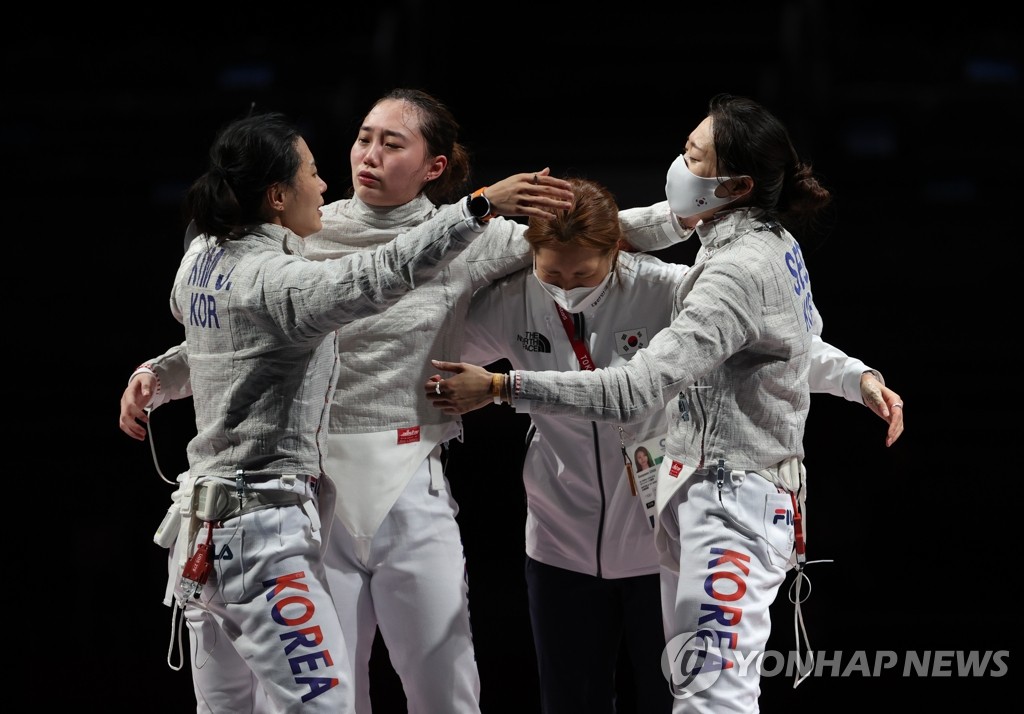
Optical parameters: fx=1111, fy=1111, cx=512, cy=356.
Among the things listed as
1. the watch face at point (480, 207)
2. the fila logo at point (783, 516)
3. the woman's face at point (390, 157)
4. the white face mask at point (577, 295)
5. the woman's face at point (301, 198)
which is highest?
the woman's face at point (390, 157)

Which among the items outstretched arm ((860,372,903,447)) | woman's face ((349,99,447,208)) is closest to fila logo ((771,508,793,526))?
outstretched arm ((860,372,903,447))

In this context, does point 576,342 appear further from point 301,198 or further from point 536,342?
point 301,198

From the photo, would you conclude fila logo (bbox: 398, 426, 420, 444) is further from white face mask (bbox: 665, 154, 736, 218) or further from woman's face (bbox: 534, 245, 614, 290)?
white face mask (bbox: 665, 154, 736, 218)

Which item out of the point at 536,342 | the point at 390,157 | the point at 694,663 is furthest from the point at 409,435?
the point at 694,663

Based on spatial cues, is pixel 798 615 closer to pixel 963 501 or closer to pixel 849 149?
pixel 963 501

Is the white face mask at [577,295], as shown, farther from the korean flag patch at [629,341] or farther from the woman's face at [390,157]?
the woman's face at [390,157]

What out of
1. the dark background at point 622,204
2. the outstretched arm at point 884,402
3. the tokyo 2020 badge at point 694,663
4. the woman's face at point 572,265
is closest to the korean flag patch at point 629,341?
the woman's face at point 572,265

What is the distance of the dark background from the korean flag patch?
3.26 feet

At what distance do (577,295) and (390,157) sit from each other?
504 millimetres

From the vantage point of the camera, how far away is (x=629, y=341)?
2.48 meters

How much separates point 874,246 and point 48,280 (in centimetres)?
341

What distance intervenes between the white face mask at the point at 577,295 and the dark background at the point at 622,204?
857 millimetres

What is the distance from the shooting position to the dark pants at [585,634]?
2.56 m

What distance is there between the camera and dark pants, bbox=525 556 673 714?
2564 millimetres
